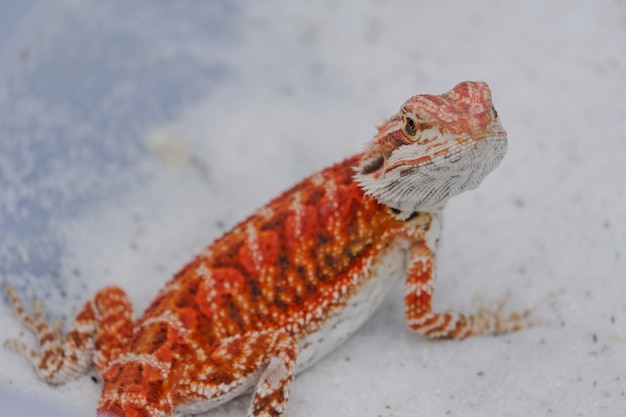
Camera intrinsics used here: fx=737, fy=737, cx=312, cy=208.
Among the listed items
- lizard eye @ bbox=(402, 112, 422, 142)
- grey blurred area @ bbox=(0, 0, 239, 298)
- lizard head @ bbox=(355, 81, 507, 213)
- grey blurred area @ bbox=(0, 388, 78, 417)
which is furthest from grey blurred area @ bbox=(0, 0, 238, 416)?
lizard eye @ bbox=(402, 112, 422, 142)

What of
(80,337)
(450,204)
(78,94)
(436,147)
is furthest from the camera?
(78,94)

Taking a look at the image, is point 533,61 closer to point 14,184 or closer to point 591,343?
point 591,343

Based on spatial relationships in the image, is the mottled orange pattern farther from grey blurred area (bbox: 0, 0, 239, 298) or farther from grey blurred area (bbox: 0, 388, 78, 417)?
grey blurred area (bbox: 0, 0, 239, 298)

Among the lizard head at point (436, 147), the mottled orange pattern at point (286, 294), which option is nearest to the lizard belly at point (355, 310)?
the mottled orange pattern at point (286, 294)

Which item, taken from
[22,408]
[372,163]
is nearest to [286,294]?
[372,163]

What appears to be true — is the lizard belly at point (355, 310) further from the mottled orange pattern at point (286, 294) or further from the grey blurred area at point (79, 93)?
the grey blurred area at point (79, 93)

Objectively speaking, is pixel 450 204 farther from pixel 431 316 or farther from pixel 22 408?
pixel 22 408
